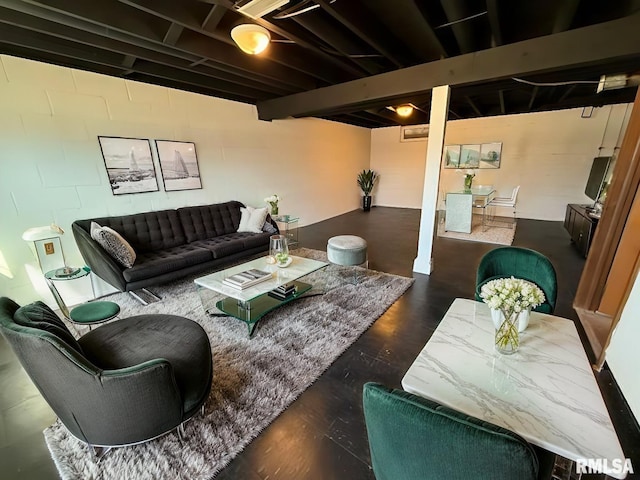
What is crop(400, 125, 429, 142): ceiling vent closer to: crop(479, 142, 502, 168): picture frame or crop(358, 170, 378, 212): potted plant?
crop(358, 170, 378, 212): potted plant

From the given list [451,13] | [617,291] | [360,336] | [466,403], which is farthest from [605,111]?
[466,403]

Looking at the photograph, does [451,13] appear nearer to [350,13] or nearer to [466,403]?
[350,13]

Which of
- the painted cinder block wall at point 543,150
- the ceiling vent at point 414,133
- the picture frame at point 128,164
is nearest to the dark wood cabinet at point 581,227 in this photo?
the painted cinder block wall at point 543,150

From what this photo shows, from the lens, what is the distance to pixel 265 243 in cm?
420

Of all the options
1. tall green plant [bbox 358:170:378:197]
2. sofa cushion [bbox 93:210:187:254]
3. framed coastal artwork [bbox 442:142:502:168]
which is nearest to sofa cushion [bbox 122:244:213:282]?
sofa cushion [bbox 93:210:187:254]

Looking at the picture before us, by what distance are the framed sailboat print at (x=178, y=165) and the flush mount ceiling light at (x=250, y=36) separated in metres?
2.24

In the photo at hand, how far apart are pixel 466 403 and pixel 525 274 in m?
1.22

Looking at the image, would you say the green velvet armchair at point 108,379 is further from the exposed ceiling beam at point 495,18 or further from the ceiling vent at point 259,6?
the exposed ceiling beam at point 495,18

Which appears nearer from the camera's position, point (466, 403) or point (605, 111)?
point (466, 403)

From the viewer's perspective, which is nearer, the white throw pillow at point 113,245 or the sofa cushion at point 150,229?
the white throw pillow at point 113,245

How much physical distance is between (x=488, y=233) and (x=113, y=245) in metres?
6.35

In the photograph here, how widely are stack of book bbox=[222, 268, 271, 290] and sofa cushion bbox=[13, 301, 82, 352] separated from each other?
1139mm

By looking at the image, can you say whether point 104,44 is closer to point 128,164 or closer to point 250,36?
point 128,164

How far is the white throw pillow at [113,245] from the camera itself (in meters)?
2.86
